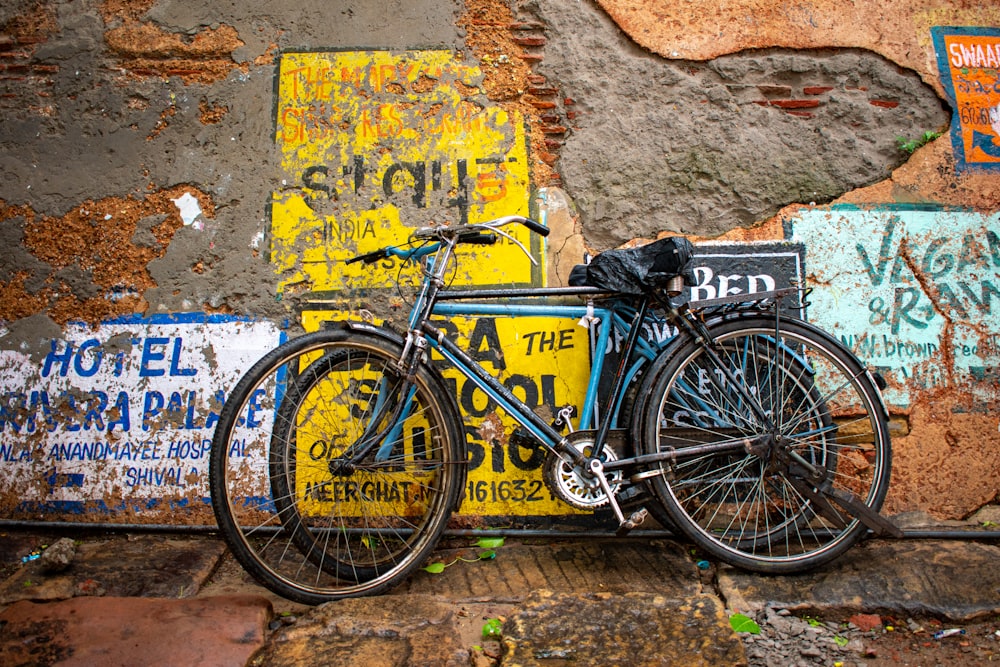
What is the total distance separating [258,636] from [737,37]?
3.38m

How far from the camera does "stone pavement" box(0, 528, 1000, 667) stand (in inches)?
85.2

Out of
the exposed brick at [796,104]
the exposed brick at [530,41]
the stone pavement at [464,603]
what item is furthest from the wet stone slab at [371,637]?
the exposed brick at [796,104]

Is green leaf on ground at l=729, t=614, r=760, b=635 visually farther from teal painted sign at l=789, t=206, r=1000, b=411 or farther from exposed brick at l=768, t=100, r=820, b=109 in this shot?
exposed brick at l=768, t=100, r=820, b=109

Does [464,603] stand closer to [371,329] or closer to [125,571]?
[371,329]

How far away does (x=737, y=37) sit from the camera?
332 cm

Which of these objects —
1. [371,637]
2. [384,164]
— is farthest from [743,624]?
[384,164]

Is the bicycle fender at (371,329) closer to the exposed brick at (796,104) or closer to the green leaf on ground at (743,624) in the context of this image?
the green leaf on ground at (743,624)

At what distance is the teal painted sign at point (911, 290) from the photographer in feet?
10.3

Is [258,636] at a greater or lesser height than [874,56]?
lesser

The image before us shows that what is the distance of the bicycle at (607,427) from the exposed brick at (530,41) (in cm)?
121

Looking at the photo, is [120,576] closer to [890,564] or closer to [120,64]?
[120,64]

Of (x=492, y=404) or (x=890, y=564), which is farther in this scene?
(x=492, y=404)

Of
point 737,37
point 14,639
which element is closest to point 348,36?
point 737,37

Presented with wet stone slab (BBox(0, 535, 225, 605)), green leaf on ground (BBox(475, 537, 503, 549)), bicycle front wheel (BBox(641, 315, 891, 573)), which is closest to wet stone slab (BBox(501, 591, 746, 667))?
bicycle front wheel (BBox(641, 315, 891, 573))
